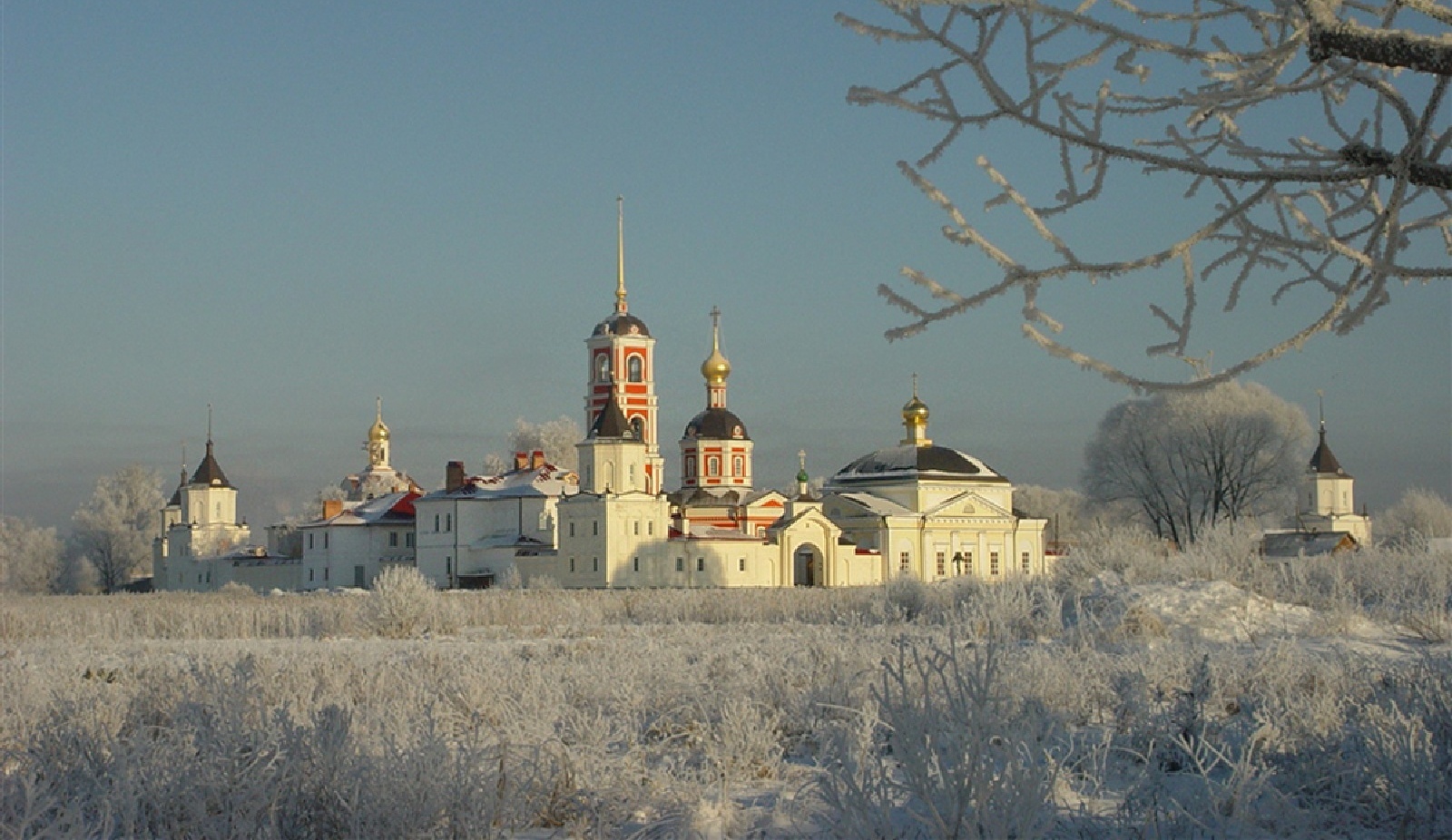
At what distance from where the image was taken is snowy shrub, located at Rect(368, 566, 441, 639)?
2103cm

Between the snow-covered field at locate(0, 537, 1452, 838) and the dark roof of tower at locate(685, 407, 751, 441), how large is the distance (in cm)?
5180

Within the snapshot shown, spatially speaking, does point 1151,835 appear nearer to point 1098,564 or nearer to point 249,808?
point 249,808

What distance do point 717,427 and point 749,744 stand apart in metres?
59.2

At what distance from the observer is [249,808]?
602 cm

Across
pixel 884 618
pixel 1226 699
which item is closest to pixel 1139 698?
pixel 1226 699

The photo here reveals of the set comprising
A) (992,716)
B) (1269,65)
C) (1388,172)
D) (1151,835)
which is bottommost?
(1151,835)

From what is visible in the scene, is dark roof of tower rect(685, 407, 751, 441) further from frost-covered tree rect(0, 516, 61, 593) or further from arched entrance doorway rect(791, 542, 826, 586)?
frost-covered tree rect(0, 516, 61, 593)

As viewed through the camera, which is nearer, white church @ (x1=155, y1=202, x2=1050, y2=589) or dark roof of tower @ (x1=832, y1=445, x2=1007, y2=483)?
white church @ (x1=155, y1=202, x2=1050, y2=589)

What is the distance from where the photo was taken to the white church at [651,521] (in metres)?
57.8

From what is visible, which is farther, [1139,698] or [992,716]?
[1139,698]

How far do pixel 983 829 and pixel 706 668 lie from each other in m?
6.60

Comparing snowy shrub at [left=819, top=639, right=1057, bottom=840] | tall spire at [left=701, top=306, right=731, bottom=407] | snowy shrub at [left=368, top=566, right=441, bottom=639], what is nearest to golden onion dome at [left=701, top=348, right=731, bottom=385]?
tall spire at [left=701, top=306, right=731, bottom=407]

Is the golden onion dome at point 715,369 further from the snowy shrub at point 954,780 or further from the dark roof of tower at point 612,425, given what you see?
the snowy shrub at point 954,780

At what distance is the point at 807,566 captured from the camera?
60969mm
